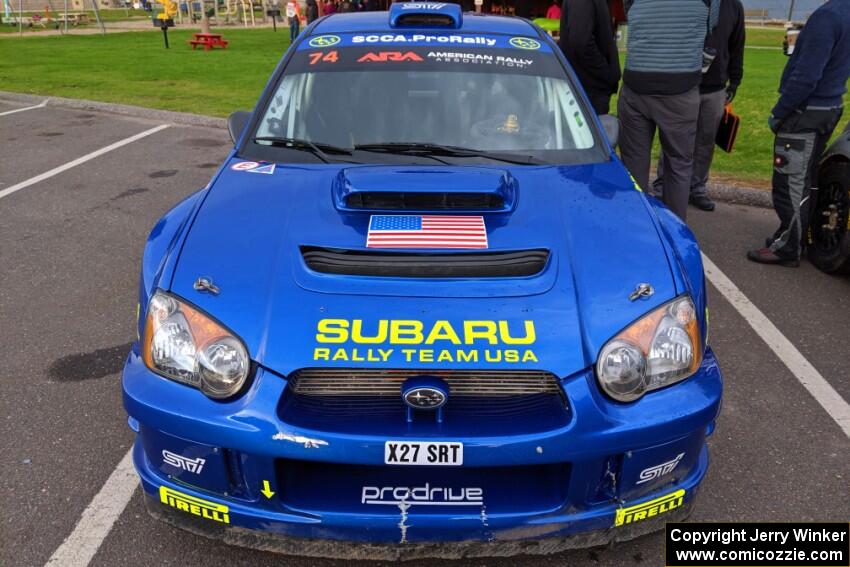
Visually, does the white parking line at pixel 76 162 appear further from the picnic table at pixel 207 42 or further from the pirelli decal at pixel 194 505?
the picnic table at pixel 207 42

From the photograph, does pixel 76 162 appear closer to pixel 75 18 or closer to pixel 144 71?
pixel 144 71

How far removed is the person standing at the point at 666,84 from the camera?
4.71 meters

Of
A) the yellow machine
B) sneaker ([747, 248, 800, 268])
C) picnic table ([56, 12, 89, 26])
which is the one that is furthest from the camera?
picnic table ([56, 12, 89, 26])

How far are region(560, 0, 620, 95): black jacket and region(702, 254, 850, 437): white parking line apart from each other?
1878 mm

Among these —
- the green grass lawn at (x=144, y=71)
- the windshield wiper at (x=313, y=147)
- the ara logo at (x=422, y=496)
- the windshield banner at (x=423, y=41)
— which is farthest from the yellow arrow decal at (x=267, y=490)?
the green grass lawn at (x=144, y=71)

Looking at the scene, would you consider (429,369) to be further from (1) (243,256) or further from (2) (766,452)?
(2) (766,452)

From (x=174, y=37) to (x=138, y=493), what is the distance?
87.3ft

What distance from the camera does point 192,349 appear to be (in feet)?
6.85

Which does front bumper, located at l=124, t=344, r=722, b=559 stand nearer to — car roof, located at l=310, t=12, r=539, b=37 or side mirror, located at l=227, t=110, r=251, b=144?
side mirror, located at l=227, t=110, r=251, b=144

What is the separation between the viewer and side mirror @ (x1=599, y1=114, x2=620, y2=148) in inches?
131

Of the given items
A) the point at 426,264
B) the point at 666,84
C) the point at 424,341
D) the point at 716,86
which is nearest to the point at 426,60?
the point at 426,264

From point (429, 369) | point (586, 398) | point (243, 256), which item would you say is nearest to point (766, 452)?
point (586, 398)

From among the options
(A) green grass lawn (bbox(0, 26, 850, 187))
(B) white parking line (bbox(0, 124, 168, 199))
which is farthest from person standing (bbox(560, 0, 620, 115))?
(B) white parking line (bbox(0, 124, 168, 199))

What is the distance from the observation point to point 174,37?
26.0m
